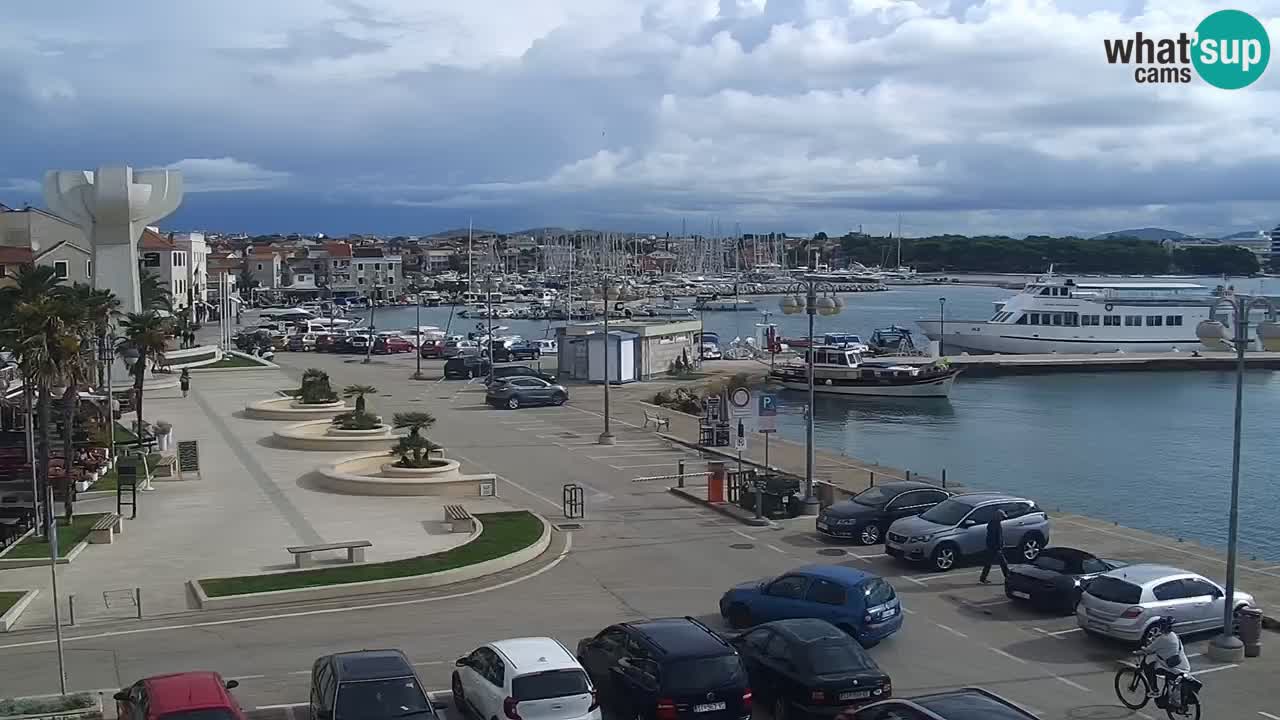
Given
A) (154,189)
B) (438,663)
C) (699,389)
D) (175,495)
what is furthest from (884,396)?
(438,663)

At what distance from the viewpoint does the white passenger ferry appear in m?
99.5

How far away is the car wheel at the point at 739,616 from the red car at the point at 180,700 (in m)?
7.94

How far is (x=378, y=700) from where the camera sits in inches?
476

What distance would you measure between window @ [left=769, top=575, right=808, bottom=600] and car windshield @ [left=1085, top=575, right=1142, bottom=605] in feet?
14.2

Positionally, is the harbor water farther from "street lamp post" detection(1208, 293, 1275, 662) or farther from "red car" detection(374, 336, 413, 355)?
"red car" detection(374, 336, 413, 355)

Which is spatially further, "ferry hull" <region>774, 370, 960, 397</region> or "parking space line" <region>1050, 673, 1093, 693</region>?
"ferry hull" <region>774, 370, 960, 397</region>

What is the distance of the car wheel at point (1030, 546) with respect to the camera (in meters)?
23.0

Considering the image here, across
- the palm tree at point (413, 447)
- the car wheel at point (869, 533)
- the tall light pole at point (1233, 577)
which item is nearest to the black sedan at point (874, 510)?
the car wheel at point (869, 533)

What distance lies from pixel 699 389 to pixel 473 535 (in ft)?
122

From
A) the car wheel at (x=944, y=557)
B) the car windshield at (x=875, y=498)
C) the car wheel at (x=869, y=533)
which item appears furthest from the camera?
the car windshield at (x=875, y=498)

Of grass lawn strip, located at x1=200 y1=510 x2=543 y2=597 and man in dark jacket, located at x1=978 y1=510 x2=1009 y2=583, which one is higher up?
man in dark jacket, located at x1=978 y1=510 x2=1009 y2=583

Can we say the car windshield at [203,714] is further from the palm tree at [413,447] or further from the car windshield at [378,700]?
the palm tree at [413,447]

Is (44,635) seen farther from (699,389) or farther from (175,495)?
(699,389)

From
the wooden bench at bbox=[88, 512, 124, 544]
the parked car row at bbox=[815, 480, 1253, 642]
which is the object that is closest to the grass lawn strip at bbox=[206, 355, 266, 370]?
the wooden bench at bbox=[88, 512, 124, 544]
